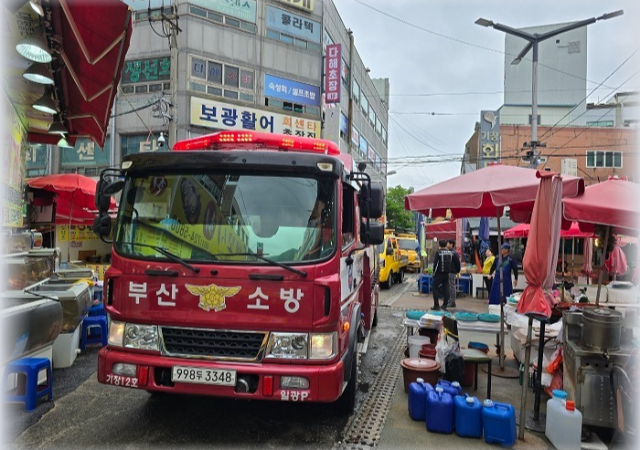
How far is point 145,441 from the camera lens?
12.4ft

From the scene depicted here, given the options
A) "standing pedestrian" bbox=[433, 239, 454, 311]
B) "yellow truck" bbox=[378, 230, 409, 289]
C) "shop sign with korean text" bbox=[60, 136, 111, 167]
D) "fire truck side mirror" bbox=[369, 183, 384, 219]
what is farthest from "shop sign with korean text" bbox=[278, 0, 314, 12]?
Answer: "fire truck side mirror" bbox=[369, 183, 384, 219]

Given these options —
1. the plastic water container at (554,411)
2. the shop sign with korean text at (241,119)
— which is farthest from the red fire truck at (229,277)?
the shop sign with korean text at (241,119)

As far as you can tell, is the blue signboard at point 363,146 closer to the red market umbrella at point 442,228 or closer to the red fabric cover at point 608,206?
the red market umbrella at point 442,228

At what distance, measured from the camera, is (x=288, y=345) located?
345 cm

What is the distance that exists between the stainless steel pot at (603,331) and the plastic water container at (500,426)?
1.10 meters

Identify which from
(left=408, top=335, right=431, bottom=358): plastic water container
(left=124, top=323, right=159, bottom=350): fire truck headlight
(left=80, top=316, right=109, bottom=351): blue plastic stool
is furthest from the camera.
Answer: (left=80, top=316, right=109, bottom=351): blue plastic stool

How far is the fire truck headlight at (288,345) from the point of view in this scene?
3441mm

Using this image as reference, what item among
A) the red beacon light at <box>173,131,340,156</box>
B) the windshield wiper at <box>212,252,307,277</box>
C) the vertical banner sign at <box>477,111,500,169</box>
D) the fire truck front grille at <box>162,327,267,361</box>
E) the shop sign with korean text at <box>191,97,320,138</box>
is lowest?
the fire truck front grille at <box>162,327,267,361</box>

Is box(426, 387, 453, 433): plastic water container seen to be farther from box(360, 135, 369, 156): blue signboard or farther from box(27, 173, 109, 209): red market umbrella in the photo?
box(360, 135, 369, 156): blue signboard

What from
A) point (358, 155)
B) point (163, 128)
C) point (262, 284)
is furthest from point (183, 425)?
point (358, 155)

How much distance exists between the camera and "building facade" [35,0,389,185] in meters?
19.3

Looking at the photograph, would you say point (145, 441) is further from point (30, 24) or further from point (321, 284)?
point (30, 24)

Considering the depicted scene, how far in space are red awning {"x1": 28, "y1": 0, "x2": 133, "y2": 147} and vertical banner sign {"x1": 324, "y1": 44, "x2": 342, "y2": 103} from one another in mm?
15693

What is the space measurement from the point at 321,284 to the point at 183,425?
2078mm
